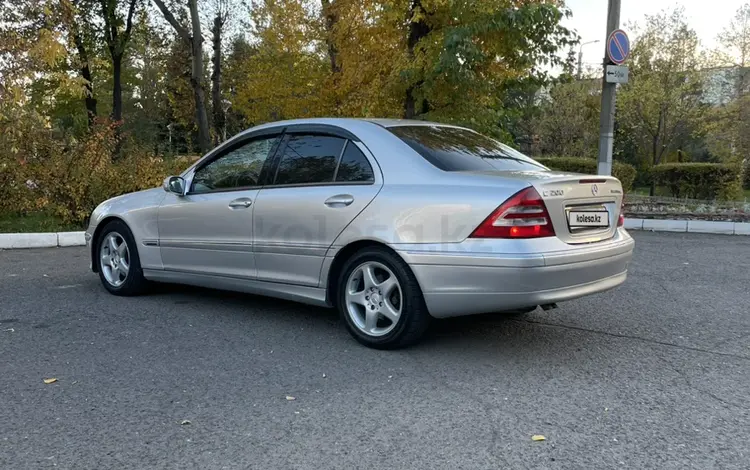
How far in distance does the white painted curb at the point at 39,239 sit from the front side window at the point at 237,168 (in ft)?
16.8

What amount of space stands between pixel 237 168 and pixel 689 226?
976 centimetres

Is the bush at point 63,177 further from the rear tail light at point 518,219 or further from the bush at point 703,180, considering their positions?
the bush at point 703,180

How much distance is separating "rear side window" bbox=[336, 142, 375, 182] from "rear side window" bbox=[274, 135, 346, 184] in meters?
0.07

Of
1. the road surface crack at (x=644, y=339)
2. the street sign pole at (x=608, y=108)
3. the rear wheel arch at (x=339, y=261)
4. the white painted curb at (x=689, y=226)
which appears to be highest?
the street sign pole at (x=608, y=108)

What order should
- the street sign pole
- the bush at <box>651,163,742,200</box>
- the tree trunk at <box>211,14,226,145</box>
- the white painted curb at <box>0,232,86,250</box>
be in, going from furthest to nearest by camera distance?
the tree trunk at <box>211,14,226,145</box>
the bush at <box>651,163,742,200</box>
the street sign pole
the white painted curb at <box>0,232,86,250</box>

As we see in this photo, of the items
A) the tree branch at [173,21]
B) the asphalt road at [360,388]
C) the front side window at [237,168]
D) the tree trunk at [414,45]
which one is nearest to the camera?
the asphalt road at [360,388]

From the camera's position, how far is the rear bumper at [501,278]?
3.73 meters

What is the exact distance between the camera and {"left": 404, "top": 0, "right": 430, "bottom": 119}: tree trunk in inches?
426

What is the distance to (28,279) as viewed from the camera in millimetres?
6770

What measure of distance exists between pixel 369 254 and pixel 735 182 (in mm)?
13577

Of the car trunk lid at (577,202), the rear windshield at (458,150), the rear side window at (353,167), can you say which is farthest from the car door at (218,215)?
the car trunk lid at (577,202)

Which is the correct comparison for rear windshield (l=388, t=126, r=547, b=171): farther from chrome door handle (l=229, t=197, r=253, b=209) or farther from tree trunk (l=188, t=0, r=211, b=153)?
tree trunk (l=188, t=0, r=211, b=153)

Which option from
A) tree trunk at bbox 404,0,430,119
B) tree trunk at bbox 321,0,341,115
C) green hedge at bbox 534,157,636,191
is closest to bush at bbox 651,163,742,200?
green hedge at bbox 534,157,636,191

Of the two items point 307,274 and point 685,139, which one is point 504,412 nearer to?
point 307,274
